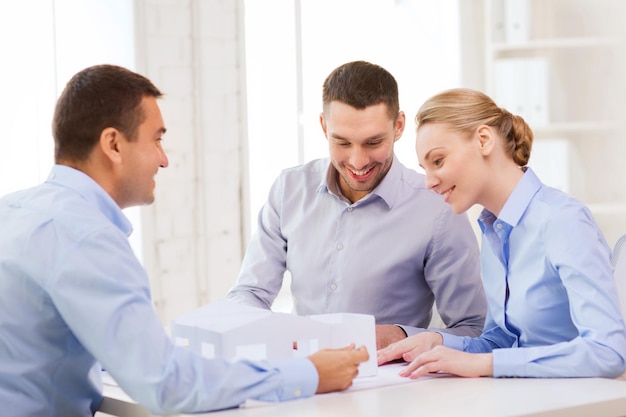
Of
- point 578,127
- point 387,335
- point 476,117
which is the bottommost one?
point 387,335

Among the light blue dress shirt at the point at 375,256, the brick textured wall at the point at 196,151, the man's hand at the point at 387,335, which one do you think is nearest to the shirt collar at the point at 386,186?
the light blue dress shirt at the point at 375,256

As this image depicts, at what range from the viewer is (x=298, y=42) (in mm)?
3832

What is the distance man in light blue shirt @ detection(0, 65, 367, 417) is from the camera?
1.47 m

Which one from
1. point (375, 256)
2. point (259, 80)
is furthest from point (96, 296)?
point (259, 80)

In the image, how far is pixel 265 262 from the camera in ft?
Answer: 8.23

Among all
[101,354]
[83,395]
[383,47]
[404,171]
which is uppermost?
[383,47]

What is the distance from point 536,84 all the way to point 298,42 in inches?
40.4

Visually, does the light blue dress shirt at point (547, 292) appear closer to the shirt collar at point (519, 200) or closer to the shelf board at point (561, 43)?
the shirt collar at point (519, 200)

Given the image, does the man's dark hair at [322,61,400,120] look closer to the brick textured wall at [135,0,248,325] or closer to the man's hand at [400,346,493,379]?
the man's hand at [400,346,493,379]

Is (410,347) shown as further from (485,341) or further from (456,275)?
(456,275)

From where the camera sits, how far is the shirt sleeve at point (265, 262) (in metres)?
2.48

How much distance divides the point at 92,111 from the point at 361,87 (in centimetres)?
86

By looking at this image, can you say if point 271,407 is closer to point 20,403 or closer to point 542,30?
point 20,403

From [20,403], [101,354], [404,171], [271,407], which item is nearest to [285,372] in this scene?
[271,407]
